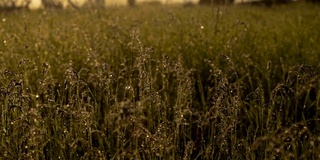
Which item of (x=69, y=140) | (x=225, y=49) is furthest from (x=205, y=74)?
(x=69, y=140)

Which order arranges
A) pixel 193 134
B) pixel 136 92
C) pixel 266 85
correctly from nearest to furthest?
1. pixel 193 134
2. pixel 136 92
3. pixel 266 85

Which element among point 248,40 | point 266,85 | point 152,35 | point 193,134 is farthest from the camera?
point 152,35

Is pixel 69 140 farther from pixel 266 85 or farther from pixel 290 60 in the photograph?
pixel 290 60

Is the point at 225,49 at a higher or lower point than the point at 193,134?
higher

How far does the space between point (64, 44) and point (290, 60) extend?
75.5 inches

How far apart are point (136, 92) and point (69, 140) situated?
89cm

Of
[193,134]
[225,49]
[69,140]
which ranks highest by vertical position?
[225,49]

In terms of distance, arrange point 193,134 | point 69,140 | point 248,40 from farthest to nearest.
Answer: point 248,40 < point 193,134 < point 69,140

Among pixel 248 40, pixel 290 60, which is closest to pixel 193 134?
pixel 290 60

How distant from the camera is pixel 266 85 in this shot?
3.07 m

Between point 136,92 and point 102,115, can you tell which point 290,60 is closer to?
point 136,92

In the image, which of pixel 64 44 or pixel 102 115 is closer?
pixel 102 115

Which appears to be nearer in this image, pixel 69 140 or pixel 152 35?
pixel 69 140

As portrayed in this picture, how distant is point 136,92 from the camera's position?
2773 millimetres
